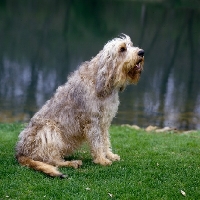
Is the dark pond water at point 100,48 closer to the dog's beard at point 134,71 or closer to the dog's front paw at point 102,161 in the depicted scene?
the dog's front paw at point 102,161

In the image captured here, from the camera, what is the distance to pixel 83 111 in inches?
304

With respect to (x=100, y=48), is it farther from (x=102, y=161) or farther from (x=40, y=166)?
(x=40, y=166)

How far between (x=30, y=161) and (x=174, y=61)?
26.0m

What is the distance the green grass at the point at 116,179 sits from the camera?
21.4 ft

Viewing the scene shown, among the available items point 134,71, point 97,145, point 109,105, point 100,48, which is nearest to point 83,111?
point 109,105

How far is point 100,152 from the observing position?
793 cm

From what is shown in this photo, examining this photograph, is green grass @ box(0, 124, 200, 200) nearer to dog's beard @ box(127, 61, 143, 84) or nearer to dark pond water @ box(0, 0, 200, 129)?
dog's beard @ box(127, 61, 143, 84)

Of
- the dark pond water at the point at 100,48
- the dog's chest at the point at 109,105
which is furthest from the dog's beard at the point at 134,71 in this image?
the dark pond water at the point at 100,48

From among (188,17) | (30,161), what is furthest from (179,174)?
(188,17)

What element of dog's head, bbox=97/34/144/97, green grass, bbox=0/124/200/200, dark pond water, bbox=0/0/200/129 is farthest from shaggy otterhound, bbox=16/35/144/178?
dark pond water, bbox=0/0/200/129

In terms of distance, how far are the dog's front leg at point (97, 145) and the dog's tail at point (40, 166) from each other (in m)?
0.92

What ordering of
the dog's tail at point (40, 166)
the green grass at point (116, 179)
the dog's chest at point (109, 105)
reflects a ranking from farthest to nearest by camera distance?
the dog's chest at point (109, 105) → the dog's tail at point (40, 166) → the green grass at point (116, 179)

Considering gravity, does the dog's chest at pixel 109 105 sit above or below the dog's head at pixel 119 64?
below

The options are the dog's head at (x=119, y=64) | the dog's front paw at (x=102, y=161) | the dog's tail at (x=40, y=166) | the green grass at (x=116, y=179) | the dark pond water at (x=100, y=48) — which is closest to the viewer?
the green grass at (x=116, y=179)
